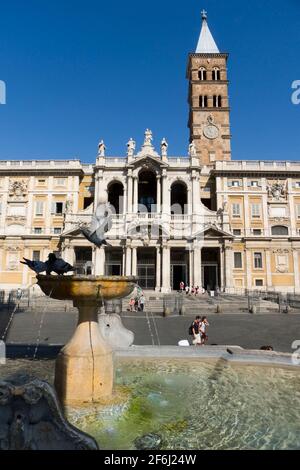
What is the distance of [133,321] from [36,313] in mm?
6738

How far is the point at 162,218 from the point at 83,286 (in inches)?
1126

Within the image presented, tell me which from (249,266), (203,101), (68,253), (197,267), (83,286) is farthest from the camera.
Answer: (203,101)

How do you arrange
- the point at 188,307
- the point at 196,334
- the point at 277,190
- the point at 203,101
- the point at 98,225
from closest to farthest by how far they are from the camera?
the point at 98,225 → the point at 196,334 → the point at 188,307 → the point at 277,190 → the point at 203,101

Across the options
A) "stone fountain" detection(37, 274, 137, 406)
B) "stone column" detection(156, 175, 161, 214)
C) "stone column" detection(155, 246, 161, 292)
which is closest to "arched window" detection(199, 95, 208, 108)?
"stone column" detection(156, 175, 161, 214)

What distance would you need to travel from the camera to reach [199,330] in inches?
395

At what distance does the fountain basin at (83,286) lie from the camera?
466 centimetres

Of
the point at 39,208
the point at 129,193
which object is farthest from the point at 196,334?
the point at 39,208

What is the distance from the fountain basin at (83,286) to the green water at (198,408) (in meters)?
1.59

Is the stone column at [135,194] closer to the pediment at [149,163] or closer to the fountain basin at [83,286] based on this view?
the pediment at [149,163]

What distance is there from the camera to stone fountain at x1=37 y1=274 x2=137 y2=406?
4668mm

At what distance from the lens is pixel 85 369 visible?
472 centimetres

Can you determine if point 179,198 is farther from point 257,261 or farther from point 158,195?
point 257,261

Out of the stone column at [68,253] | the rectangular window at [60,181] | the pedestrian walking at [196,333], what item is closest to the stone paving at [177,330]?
the pedestrian walking at [196,333]

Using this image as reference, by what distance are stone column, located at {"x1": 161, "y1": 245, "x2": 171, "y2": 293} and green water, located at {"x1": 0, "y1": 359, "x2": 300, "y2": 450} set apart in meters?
25.0
